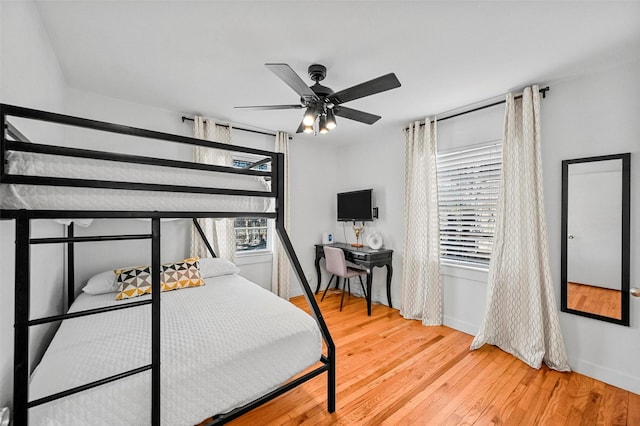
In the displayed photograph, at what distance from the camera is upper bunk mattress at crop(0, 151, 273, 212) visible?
1064 millimetres

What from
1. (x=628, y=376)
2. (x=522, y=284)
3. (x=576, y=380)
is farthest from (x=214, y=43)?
(x=628, y=376)

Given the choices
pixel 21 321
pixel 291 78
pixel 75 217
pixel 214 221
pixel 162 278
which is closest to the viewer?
pixel 21 321

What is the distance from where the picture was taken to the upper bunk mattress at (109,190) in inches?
41.9

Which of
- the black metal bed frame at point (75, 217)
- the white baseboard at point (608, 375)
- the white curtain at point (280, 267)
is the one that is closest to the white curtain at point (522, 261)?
the white baseboard at point (608, 375)

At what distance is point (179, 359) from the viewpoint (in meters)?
1.34

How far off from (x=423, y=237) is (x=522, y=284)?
1.07 meters

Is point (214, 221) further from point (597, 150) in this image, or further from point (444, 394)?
point (597, 150)

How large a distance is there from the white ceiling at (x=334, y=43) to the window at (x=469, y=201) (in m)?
0.67

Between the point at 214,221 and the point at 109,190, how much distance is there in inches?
83.2

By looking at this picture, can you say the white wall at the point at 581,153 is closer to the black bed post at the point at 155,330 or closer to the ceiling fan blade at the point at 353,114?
the ceiling fan blade at the point at 353,114

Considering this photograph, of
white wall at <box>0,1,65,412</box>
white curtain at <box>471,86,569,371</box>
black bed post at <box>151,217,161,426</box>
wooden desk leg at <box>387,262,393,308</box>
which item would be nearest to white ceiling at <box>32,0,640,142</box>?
white wall at <box>0,1,65,412</box>

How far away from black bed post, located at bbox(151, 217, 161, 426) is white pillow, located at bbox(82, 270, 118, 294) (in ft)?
5.17

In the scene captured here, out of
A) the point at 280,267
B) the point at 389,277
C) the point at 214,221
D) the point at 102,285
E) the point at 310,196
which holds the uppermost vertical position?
the point at 310,196

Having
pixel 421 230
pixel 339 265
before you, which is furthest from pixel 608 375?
pixel 339 265
